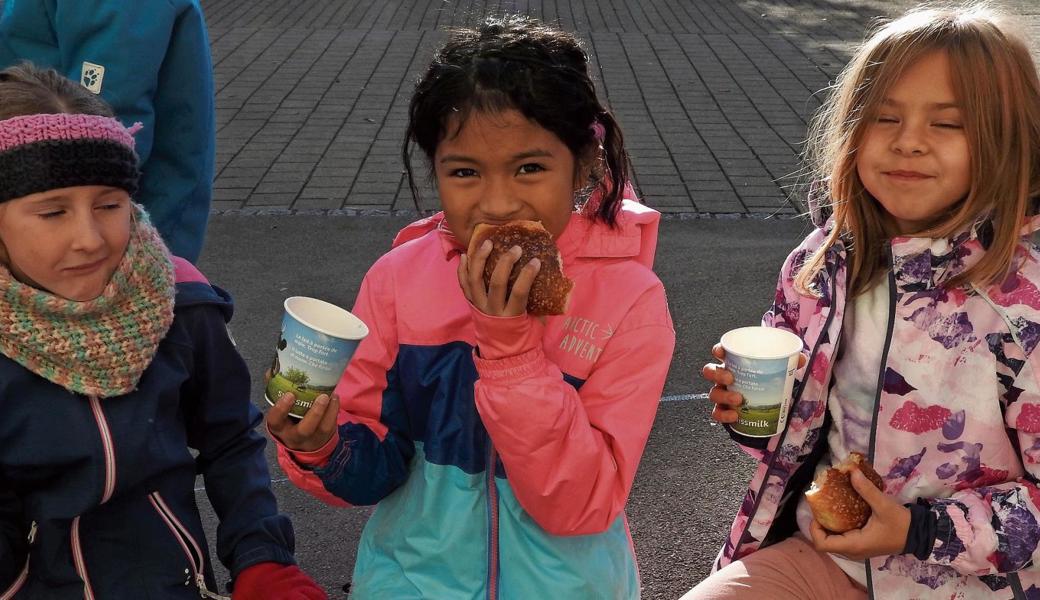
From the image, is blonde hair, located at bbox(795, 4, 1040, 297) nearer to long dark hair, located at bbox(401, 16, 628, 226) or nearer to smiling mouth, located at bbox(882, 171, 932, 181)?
smiling mouth, located at bbox(882, 171, 932, 181)

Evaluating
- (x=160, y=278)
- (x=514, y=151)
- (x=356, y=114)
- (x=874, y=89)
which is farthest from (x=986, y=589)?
(x=356, y=114)

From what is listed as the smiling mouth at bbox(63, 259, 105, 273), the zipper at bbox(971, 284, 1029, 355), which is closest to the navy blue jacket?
the smiling mouth at bbox(63, 259, 105, 273)

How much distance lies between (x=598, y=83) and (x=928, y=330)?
24.9ft

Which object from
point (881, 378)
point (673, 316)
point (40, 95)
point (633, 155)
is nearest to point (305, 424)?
point (40, 95)

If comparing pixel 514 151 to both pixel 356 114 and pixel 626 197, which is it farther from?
pixel 356 114

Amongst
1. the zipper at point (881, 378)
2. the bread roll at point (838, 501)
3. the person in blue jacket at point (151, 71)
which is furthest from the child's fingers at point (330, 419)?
the person in blue jacket at point (151, 71)

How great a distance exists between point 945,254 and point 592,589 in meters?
0.99

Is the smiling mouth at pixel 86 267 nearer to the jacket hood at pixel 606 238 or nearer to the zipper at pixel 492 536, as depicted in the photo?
the jacket hood at pixel 606 238

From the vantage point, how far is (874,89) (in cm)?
239

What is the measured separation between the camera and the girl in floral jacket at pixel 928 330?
2227 millimetres

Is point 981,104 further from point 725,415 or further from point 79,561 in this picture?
point 79,561

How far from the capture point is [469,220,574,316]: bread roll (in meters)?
2.04

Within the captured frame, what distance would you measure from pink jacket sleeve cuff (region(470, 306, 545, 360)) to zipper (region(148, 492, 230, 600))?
0.80 metres

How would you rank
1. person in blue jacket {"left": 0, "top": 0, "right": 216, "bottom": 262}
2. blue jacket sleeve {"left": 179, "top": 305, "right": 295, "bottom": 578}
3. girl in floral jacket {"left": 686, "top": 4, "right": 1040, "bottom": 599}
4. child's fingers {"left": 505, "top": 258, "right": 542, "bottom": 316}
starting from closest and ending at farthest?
child's fingers {"left": 505, "top": 258, "right": 542, "bottom": 316}
girl in floral jacket {"left": 686, "top": 4, "right": 1040, "bottom": 599}
blue jacket sleeve {"left": 179, "top": 305, "right": 295, "bottom": 578}
person in blue jacket {"left": 0, "top": 0, "right": 216, "bottom": 262}
